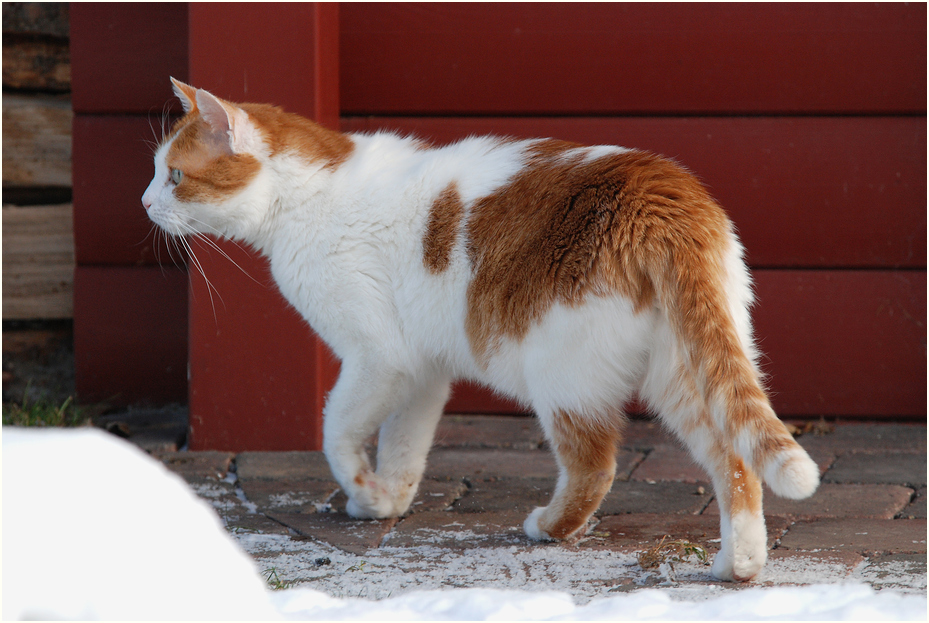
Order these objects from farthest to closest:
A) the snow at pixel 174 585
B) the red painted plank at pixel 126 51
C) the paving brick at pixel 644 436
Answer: the red painted plank at pixel 126 51 < the paving brick at pixel 644 436 < the snow at pixel 174 585

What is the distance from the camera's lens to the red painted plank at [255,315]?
3.00 meters

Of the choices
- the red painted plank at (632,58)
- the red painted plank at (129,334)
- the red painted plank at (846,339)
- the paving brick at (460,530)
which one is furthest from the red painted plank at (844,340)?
the red painted plank at (129,334)

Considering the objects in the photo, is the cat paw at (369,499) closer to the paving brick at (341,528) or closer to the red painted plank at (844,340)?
the paving brick at (341,528)

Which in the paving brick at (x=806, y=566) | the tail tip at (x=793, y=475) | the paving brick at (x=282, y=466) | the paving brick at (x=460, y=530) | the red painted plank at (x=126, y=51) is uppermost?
the red painted plank at (x=126, y=51)

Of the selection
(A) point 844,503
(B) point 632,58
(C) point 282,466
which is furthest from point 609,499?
(B) point 632,58

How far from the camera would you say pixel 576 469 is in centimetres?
208

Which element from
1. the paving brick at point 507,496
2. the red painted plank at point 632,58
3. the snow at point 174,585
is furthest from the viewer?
the red painted plank at point 632,58

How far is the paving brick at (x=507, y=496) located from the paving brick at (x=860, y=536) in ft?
2.30

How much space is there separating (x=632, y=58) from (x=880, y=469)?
1.74 m

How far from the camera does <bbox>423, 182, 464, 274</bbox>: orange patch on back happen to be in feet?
7.08

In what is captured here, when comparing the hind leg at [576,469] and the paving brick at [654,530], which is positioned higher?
the hind leg at [576,469]

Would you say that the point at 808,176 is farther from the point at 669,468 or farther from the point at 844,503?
the point at 844,503

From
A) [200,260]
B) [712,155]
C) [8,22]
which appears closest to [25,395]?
[200,260]

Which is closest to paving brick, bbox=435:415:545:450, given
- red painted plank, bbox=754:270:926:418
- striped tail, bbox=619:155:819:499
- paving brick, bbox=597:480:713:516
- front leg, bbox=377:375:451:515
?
paving brick, bbox=597:480:713:516
